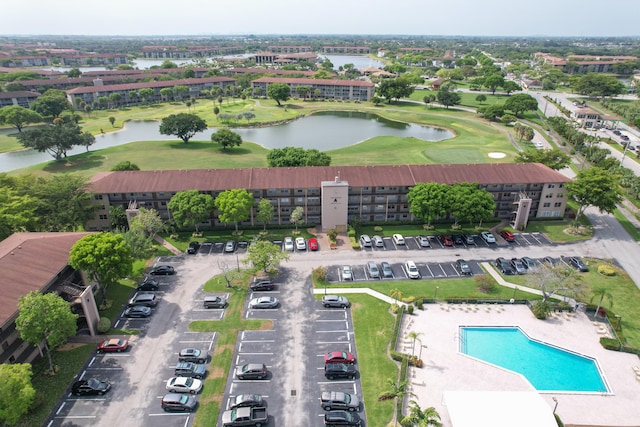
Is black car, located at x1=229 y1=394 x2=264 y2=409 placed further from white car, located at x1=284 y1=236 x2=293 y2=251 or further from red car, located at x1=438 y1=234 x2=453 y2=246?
red car, located at x1=438 y1=234 x2=453 y2=246

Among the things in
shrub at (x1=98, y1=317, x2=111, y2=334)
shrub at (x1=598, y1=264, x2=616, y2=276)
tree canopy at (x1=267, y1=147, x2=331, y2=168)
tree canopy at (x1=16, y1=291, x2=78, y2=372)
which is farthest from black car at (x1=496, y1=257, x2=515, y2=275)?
tree canopy at (x1=16, y1=291, x2=78, y2=372)

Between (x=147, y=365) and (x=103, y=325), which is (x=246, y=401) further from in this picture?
(x=103, y=325)

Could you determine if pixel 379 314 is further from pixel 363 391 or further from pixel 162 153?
pixel 162 153

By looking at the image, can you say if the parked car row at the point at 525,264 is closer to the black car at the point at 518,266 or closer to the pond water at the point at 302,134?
the black car at the point at 518,266

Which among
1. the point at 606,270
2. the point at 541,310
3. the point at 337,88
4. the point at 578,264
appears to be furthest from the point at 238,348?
the point at 337,88

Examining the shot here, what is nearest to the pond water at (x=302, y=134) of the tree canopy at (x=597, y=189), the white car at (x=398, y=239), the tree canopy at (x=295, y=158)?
the tree canopy at (x=295, y=158)

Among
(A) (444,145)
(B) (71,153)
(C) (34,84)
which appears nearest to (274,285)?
(A) (444,145)
